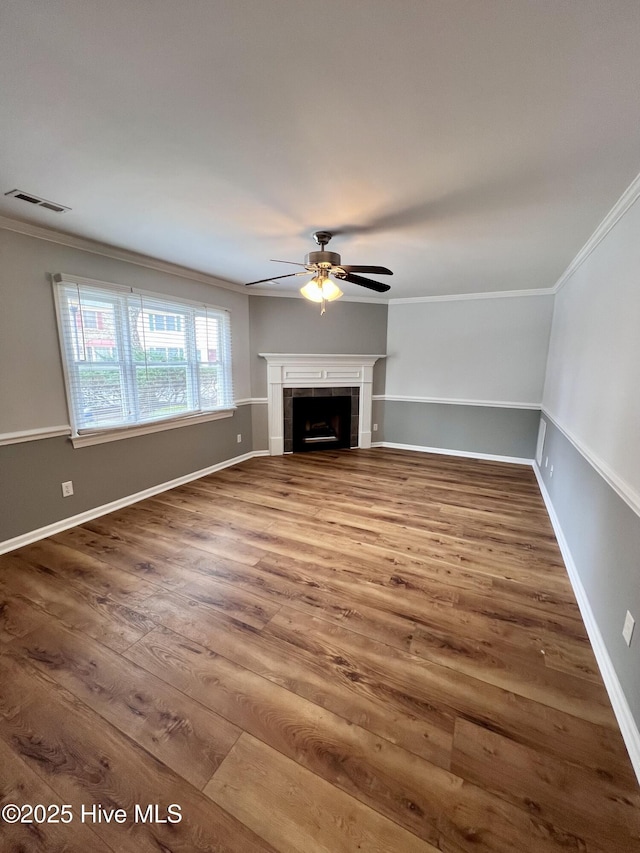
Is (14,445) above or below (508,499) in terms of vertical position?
above

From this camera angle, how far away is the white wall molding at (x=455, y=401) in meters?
4.70

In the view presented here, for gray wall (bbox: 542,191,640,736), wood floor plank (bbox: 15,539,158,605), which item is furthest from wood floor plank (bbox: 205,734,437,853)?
wood floor plank (bbox: 15,539,158,605)

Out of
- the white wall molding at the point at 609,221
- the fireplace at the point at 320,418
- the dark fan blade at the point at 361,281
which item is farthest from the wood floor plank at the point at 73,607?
the white wall molding at the point at 609,221

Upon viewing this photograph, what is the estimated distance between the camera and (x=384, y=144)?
1.55 metres

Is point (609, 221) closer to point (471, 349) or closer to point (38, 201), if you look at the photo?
point (471, 349)

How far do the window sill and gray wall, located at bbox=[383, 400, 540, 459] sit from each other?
2778 millimetres

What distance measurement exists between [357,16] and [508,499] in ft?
12.4

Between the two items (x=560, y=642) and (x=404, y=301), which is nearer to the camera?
(x=560, y=642)

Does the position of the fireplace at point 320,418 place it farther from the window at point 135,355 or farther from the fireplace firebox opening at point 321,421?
the window at point 135,355

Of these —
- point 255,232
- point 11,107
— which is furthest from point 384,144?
point 11,107

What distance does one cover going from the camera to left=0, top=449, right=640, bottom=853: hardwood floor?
1.07 meters

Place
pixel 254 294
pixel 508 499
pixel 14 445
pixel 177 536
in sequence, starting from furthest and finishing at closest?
pixel 254 294 → pixel 508 499 → pixel 177 536 → pixel 14 445

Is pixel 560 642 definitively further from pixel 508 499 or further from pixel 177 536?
pixel 177 536

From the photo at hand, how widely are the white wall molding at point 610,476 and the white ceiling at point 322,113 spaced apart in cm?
151
